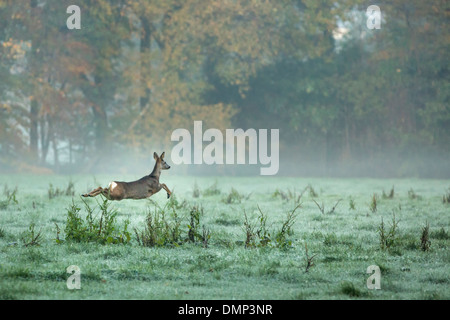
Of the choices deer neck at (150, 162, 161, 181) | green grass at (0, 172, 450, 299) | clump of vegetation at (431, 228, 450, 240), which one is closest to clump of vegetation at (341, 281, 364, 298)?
green grass at (0, 172, 450, 299)

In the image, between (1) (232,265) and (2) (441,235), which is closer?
(1) (232,265)

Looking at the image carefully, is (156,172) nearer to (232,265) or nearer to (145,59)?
(232,265)

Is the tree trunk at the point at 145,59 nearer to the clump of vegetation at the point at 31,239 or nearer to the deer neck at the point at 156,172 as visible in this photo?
the deer neck at the point at 156,172

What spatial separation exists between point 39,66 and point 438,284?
29659 millimetres

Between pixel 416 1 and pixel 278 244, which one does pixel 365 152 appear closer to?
pixel 416 1

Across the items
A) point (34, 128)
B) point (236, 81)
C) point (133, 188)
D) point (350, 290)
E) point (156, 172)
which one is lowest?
point (350, 290)

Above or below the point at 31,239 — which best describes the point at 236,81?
above

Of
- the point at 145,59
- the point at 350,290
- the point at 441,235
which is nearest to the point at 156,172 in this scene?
the point at 350,290

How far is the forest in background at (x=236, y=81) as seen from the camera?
1334 inches

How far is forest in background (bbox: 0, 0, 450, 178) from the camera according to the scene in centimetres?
3388

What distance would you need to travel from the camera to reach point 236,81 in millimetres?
34906

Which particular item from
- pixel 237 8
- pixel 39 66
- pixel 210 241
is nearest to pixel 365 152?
pixel 237 8

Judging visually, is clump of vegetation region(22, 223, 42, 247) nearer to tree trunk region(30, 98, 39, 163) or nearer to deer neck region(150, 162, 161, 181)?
deer neck region(150, 162, 161, 181)

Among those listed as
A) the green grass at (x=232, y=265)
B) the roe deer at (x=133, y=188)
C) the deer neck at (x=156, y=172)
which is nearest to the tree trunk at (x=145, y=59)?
the green grass at (x=232, y=265)
